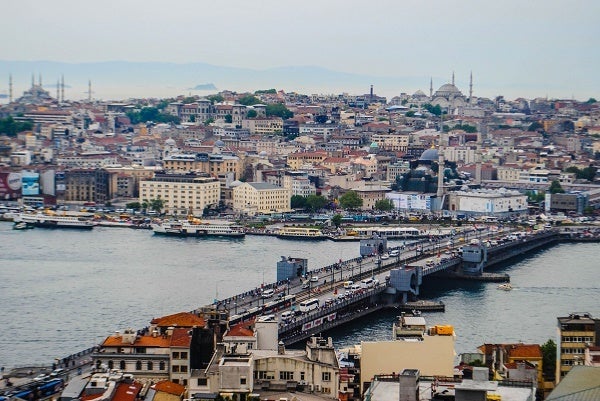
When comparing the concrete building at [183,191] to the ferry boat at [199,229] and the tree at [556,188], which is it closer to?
the ferry boat at [199,229]

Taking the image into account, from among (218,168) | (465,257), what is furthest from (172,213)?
(465,257)

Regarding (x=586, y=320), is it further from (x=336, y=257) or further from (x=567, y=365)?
(x=336, y=257)

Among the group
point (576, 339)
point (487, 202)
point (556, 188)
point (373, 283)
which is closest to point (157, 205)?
point (487, 202)

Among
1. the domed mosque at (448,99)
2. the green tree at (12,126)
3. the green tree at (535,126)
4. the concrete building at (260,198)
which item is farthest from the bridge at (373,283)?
the domed mosque at (448,99)

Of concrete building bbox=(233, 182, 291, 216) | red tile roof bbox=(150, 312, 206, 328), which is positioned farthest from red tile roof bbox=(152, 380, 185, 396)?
concrete building bbox=(233, 182, 291, 216)

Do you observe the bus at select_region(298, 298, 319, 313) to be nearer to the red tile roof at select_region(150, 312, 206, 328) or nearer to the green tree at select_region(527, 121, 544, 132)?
the red tile roof at select_region(150, 312, 206, 328)
